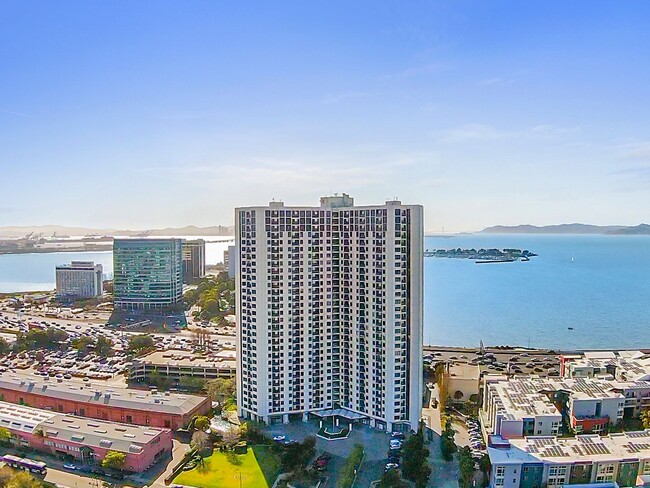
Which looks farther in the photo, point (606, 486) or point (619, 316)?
point (619, 316)

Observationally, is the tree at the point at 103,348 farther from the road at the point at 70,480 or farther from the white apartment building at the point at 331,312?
the road at the point at 70,480

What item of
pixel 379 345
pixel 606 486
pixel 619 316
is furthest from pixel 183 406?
pixel 619 316

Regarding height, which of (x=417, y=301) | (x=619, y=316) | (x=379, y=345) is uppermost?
(x=417, y=301)

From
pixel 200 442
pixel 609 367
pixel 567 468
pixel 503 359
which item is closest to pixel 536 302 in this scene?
pixel 503 359

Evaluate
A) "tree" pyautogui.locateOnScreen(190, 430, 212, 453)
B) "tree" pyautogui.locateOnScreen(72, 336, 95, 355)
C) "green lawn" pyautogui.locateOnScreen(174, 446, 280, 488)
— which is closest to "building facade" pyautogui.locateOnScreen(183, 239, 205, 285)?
"tree" pyautogui.locateOnScreen(72, 336, 95, 355)

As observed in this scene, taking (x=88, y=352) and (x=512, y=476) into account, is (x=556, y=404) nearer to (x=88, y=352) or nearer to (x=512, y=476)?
(x=512, y=476)

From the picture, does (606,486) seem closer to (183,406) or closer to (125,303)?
(183,406)
